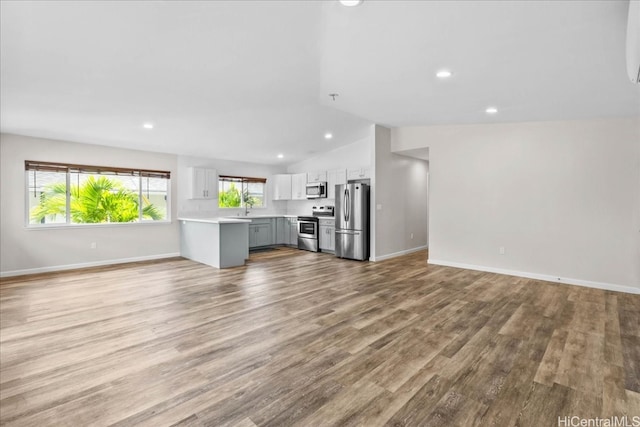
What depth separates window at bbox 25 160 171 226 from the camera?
5.60 m

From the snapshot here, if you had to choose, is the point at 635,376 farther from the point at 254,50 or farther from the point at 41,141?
the point at 41,141

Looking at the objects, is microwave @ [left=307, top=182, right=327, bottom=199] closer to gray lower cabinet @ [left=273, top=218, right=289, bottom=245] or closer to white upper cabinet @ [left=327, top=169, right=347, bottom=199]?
white upper cabinet @ [left=327, top=169, right=347, bottom=199]

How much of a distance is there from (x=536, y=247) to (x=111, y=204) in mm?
8062

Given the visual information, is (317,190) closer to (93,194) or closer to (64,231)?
(93,194)

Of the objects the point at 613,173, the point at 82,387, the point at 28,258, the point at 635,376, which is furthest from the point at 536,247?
the point at 28,258

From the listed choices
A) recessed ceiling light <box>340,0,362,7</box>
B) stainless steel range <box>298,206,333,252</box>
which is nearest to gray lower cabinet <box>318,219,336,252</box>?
stainless steel range <box>298,206,333,252</box>

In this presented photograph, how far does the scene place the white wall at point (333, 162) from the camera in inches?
291

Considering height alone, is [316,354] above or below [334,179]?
below

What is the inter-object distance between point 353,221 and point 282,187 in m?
3.18

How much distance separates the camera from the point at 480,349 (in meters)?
2.59

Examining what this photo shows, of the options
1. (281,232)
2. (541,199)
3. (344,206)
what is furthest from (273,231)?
(541,199)

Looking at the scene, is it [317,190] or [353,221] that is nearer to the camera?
[353,221]

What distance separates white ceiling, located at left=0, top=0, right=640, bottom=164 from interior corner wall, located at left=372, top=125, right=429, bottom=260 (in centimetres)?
144

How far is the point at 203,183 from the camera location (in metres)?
7.38
